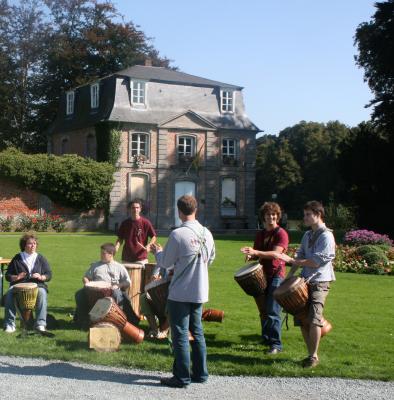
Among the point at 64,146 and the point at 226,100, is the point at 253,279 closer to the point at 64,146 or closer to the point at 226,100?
the point at 226,100

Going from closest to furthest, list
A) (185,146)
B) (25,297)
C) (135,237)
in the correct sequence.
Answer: (25,297) → (135,237) → (185,146)

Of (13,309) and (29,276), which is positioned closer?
(13,309)

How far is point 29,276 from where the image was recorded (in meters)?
9.96

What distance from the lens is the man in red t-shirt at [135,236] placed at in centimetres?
1066

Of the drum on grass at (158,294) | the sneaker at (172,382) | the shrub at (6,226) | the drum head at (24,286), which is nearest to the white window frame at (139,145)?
the shrub at (6,226)

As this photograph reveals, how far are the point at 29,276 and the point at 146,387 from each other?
3.68 m

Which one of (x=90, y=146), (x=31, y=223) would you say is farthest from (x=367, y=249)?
(x=90, y=146)

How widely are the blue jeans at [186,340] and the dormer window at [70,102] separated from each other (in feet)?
134

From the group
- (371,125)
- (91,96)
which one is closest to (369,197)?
(371,125)

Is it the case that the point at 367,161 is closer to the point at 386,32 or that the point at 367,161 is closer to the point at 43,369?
the point at 386,32

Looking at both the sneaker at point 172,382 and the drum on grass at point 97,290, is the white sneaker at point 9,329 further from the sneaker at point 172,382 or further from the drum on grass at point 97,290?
the sneaker at point 172,382

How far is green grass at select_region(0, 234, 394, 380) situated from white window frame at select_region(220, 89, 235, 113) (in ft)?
105

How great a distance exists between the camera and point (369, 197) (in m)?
32.5

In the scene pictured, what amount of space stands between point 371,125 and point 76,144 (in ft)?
65.1
